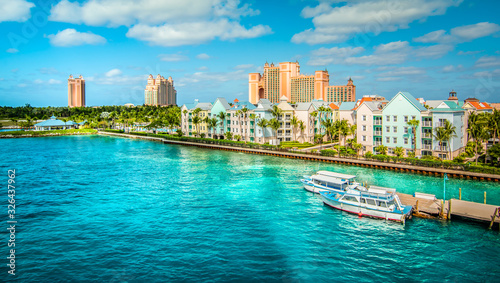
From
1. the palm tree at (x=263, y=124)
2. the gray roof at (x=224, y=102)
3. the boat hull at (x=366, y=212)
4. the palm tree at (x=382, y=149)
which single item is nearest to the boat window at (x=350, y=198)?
the boat hull at (x=366, y=212)

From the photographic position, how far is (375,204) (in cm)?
3791

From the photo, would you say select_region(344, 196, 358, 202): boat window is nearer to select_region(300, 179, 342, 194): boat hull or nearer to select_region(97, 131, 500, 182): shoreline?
select_region(300, 179, 342, 194): boat hull

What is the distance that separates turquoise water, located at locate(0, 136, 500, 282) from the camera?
26.1m

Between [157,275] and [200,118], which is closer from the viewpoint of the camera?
[157,275]

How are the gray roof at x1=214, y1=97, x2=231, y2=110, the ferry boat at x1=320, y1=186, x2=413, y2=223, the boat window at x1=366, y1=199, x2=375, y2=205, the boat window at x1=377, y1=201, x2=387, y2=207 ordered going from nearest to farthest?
the ferry boat at x1=320, y1=186, x2=413, y2=223
the boat window at x1=377, y1=201, x2=387, y2=207
the boat window at x1=366, y1=199, x2=375, y2=205
the gray roof at x1=214, y1=97, x2=231, y2=110

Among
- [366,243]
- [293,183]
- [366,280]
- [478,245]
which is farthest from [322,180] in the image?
[366,280]

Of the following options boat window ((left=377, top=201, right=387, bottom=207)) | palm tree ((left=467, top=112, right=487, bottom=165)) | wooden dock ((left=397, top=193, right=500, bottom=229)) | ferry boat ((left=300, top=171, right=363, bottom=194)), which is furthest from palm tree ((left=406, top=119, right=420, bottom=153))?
boat window ((left=377, top=201, right=387, bottom=207))

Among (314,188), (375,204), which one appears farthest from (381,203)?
(314,188)

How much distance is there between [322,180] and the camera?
47.8 meters

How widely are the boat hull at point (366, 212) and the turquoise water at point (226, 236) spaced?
96cm

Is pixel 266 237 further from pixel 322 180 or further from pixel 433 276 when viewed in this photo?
pixel 322 180

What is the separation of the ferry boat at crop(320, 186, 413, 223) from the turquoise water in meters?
1.24

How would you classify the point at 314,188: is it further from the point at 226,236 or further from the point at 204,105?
the point at 204,105

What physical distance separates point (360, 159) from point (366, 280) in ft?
154
